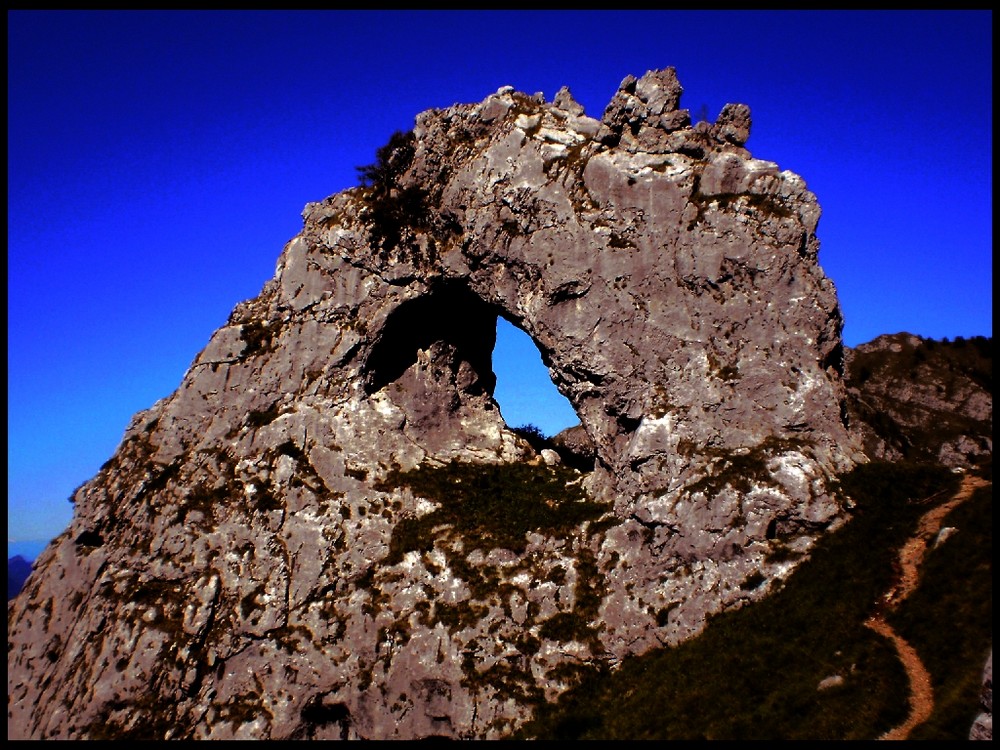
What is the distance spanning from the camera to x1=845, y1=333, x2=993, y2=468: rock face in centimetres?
7519

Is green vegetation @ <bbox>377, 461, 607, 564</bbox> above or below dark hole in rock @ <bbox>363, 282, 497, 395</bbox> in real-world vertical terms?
below

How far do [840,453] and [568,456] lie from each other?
73.1 feet

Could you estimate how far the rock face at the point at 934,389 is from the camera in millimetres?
75188

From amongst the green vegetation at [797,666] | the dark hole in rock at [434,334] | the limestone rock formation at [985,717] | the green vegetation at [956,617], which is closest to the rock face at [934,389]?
the green vegetation at [797,666]

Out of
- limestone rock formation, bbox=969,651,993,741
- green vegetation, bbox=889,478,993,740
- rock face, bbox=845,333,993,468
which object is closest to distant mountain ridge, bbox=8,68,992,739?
green vegetation, bbox=889,478,993,740

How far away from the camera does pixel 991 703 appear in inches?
637

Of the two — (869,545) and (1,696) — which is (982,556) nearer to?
(869,545)

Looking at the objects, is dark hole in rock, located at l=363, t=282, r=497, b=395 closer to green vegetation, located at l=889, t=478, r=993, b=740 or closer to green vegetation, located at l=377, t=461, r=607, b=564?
green vegetation, located at l=377, t=461, r=607, b=564

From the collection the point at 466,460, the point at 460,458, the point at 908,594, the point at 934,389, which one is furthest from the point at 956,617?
the point at 934,389

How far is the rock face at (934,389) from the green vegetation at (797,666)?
42.7 meters

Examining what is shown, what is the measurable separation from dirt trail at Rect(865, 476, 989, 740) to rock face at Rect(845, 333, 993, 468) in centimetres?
4161

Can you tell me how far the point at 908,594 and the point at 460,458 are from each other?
25450 mm

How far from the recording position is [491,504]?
39.4m

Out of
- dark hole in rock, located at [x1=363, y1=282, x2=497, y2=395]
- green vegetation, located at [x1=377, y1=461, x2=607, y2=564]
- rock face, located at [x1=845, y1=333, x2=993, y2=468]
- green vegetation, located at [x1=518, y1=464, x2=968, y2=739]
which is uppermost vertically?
rock face, located at [x1=845, y1=333, x2=993, y2=468]
